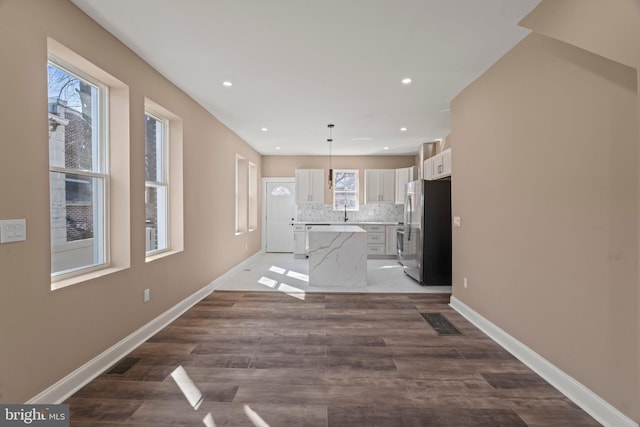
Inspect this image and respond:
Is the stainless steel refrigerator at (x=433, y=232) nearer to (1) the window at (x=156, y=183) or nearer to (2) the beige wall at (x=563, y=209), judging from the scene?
(2) the beige wall at (x=563, y=209)

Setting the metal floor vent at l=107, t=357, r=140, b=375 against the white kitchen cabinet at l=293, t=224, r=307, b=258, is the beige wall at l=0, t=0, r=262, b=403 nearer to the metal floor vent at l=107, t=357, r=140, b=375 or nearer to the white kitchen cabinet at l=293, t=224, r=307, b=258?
the metal floor vent at l=107, t=357, r=140, b=375

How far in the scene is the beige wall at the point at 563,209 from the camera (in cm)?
162

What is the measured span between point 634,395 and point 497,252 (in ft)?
4.53

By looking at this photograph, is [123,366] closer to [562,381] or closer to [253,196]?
[562,381]

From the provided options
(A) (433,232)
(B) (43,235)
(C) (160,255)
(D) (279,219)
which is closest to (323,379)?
(B) (43,235)

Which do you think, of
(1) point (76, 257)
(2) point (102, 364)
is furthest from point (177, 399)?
(1) point (76, 257)

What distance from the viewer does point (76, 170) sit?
2.19m

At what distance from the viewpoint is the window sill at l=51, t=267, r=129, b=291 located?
1955 mm

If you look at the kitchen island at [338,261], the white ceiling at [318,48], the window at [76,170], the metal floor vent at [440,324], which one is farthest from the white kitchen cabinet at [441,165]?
the window at [76,170]

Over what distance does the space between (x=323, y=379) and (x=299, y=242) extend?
5197mm

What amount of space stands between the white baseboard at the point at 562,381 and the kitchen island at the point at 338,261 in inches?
79.0

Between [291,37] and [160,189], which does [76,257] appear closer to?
[160,189]

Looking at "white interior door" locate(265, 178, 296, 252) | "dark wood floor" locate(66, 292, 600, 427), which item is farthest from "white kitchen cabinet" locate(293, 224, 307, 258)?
"dark wood floor" locate(66, 292, 600, 427)

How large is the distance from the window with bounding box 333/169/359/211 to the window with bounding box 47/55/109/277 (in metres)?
5.75
